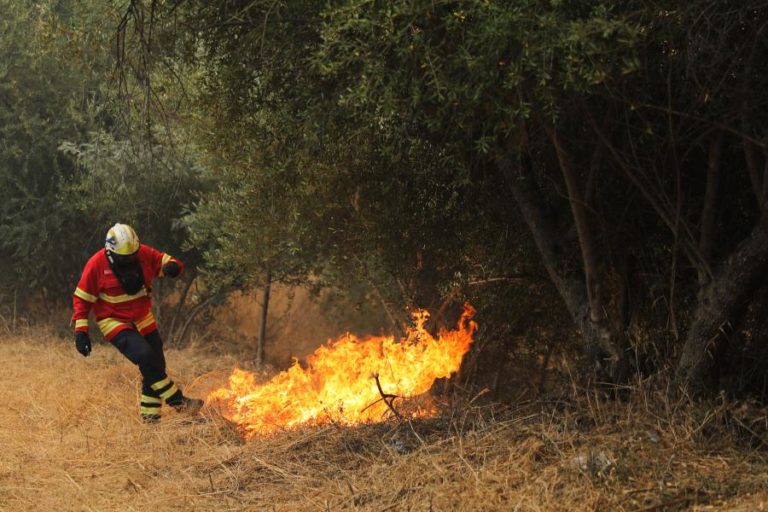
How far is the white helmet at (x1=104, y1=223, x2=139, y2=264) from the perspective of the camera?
8.77 metres

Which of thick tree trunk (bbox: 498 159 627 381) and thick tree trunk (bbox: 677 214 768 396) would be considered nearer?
thick tree trunk (bbox: 677 214 768 396)

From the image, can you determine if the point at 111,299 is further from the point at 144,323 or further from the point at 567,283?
the point at 567,283

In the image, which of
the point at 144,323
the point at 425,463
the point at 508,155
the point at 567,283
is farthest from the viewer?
the point at 144,323

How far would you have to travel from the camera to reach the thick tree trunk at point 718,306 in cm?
625

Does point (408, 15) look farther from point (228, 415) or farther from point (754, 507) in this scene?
point (228, 415)

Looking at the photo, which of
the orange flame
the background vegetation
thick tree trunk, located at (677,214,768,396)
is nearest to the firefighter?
the orange flame

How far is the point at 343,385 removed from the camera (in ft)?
28.2

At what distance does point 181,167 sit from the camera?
13578 millimetres

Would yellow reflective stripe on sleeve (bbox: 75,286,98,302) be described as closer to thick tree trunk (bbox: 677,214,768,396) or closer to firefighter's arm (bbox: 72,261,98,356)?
firefighter's arm (bbox: 72,261,98,356)

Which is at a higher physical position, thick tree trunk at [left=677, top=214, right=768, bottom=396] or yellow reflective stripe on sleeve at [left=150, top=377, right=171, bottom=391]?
thick tree trunk at [left=677, top=214, right=768, bottom=396]

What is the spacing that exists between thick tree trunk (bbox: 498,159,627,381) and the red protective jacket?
366 cm

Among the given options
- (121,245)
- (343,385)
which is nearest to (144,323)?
(121,245)

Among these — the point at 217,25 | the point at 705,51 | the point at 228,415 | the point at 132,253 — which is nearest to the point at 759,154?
the point at 705,51

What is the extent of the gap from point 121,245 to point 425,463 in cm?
407
